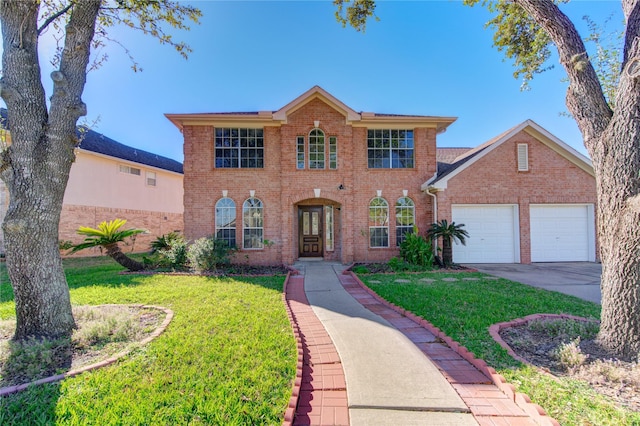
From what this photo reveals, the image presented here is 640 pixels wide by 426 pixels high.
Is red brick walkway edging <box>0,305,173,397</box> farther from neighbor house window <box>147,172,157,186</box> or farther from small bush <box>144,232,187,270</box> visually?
neighbor house window <box>147,172,157,186</box>

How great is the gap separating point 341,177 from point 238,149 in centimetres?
427

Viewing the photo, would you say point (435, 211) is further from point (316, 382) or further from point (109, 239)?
point (109, 239)

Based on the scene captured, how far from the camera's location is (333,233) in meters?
12.2

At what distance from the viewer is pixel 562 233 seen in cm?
1127

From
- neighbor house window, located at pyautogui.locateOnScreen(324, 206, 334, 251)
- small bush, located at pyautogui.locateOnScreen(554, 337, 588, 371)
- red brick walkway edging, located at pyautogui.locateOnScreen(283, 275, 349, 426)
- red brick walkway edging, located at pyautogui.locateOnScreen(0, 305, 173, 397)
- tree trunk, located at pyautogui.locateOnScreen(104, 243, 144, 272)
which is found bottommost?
red brick walkway edging, located at pyautogui.locateOnScreen(283, 275, 349, 426)

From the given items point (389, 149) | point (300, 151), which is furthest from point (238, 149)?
point (389, 149)

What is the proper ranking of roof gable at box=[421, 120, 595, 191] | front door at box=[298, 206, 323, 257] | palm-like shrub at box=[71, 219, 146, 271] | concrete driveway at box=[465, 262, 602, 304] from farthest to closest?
Result: front door at box=[298, 206, 323, 257] → roof gable at box=[421, 120, 595, 191] → palm-like shrub at box=[71, 219, 146, 271] → concrete driveway at box=[465, 262, 602, 304]

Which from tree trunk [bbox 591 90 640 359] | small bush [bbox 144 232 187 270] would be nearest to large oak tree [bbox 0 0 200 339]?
small bush [bbox 144 232 187 270]

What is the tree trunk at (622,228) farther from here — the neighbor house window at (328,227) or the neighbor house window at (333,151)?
the neighbor house window at (328,227)

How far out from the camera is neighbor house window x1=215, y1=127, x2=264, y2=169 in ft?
37.3

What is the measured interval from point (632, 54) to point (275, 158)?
965 cm

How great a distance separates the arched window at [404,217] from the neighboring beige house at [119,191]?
41.1 feet

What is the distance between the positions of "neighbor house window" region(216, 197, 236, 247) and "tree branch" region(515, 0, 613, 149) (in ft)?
33.1

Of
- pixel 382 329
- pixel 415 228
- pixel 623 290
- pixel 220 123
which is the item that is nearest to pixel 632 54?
pixel 623 290
